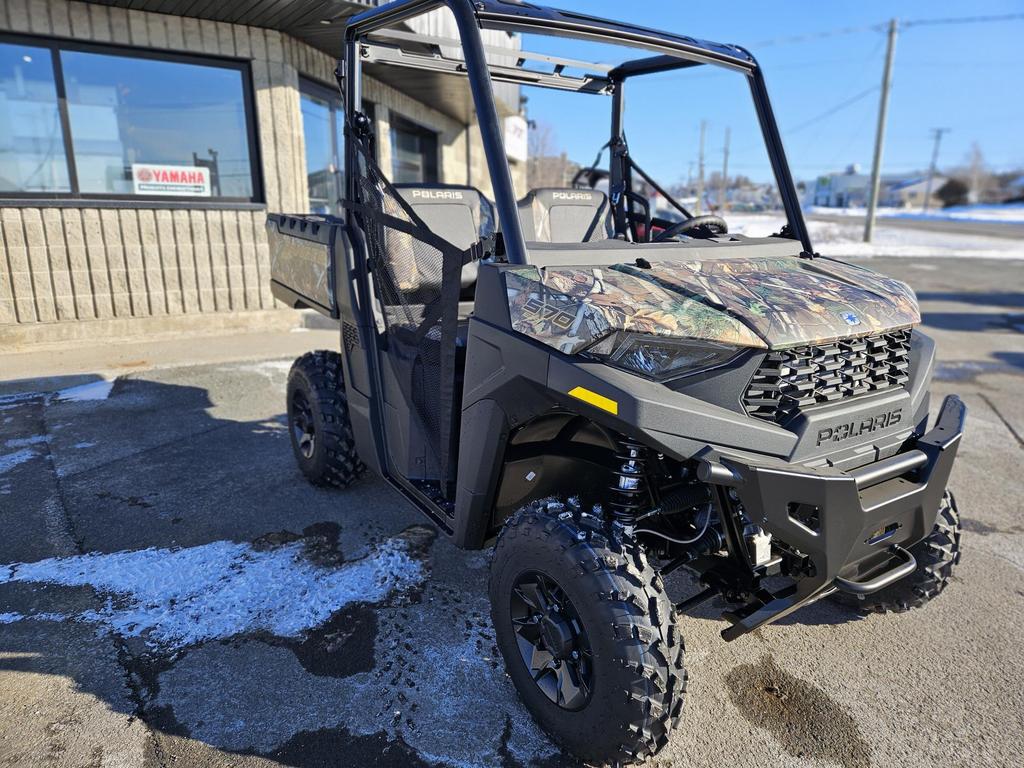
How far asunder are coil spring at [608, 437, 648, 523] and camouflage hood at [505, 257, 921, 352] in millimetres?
376

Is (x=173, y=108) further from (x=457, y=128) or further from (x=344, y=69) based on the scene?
(x=457, y=128)

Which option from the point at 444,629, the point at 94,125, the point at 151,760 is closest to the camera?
the point at 151,760

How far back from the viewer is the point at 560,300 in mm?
2045

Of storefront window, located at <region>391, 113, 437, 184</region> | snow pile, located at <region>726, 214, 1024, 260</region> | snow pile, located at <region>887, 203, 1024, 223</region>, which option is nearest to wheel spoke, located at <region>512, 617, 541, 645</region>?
storefront window, located at <region>391, 113, 437, 184</region>

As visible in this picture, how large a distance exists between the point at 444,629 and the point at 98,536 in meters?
1.97

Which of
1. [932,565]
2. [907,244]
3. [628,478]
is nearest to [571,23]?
[628,478]

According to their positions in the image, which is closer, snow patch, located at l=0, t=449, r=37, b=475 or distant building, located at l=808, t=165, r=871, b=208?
snow patch, located at l=0, t=449, r=37, b=475

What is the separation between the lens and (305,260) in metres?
3.88

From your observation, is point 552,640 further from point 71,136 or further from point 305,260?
point 71,136

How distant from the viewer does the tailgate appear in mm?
3557

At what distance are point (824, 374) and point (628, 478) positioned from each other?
2.24ft

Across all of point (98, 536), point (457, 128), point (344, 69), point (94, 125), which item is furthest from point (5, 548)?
point (457, 128)

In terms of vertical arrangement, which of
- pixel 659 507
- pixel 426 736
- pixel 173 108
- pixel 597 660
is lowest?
pixel 426 736

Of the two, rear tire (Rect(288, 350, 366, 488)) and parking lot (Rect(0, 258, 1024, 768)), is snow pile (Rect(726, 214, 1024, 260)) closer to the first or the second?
rear tire (Rect(288, 350, 366, 488))
